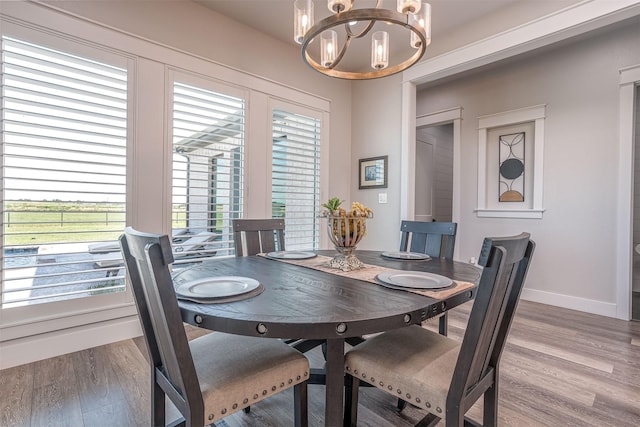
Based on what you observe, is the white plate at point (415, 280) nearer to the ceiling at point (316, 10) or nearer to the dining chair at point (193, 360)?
the dining chair at point (193, 360)

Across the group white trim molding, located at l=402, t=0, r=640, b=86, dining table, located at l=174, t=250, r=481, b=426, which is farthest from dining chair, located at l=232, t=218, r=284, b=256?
white trim molding, located at l=402, t=0, r=640, b=86

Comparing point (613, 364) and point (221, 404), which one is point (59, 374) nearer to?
point (221, 404)

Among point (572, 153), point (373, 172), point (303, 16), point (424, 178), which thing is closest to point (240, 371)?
point (303, 16)

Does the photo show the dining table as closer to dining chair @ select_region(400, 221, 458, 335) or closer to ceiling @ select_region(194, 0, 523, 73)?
dining chair @ select_region(400, 221, 458, 335)

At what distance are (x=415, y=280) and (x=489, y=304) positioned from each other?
48 cm

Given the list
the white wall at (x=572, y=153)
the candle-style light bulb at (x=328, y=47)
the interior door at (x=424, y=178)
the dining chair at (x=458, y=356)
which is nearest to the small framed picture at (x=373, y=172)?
the white wall at (x=572, y=153)

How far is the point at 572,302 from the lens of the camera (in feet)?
10.7

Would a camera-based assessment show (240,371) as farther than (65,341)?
No

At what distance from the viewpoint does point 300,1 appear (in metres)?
1.71

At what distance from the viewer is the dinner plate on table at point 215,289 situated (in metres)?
1.10

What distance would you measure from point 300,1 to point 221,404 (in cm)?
197

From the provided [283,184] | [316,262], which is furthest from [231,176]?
[316,262]

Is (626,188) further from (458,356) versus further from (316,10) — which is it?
(316,10)

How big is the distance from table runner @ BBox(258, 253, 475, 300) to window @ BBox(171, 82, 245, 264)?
3.49 feet
